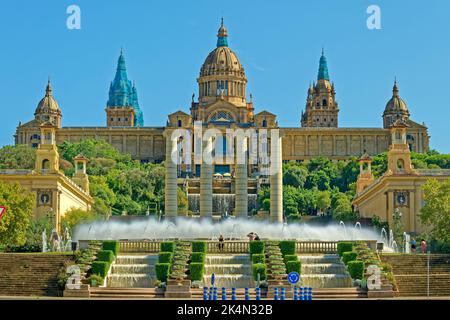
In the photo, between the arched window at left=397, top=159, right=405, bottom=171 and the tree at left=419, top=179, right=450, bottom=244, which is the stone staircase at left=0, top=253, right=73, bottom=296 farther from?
the arched window at left=397, top=159, right=405, bottom=171

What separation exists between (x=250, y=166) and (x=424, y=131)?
39015mm

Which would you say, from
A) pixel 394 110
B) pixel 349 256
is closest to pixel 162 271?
pixel 349 256

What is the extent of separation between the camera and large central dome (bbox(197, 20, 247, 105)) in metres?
195

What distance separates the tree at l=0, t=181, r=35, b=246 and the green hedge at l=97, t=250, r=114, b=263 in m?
12.0

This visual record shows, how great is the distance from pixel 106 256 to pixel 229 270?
5.80 metres

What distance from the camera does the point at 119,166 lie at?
155 meters

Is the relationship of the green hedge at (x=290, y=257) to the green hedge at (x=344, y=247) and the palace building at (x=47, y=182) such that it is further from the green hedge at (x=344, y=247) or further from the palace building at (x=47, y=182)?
the palace building at (x=47, y=182)

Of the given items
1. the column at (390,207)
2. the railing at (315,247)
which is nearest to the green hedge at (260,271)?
the railing at (315,247)

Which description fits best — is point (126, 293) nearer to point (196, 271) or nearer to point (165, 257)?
point (196, 271)

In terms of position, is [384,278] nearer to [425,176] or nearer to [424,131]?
[425,176]

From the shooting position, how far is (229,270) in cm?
4862

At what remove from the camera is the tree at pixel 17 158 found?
132m
